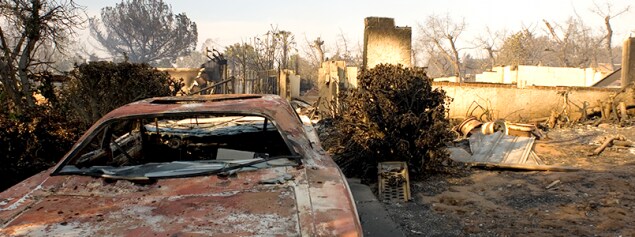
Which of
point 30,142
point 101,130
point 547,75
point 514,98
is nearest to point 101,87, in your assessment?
point 30,142

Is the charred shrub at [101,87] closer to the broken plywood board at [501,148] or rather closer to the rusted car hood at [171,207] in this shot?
the rusted car hood at [171,207]

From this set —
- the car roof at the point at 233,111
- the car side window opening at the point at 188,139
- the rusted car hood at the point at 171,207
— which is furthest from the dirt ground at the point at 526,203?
the rusted car hood at the point at 171,207

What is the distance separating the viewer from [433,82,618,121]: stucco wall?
1155 cm

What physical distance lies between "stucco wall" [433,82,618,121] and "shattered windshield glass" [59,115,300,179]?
7951 mm

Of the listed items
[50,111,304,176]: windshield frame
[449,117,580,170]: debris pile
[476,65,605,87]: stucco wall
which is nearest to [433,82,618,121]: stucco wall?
[449,117,580,170]: debris pile

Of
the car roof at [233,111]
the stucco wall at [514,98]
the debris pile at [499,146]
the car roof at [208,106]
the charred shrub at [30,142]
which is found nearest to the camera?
the car roof at [233,111]

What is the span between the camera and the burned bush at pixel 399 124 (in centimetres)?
649

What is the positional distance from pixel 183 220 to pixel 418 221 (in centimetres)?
323

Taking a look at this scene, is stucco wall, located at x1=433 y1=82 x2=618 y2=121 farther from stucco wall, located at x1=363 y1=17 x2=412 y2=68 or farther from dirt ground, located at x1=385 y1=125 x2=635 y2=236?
dirt ground, located at x1=385 y1=125 x2=635 y2=236

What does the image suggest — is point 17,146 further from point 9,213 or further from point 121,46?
point 121,46

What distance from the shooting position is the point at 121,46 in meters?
56.4

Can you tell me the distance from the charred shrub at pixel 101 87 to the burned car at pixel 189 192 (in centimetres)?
294

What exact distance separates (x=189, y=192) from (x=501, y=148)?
674 cm

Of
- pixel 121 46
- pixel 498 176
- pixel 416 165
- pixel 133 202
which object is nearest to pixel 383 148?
pixel 416 165
